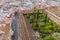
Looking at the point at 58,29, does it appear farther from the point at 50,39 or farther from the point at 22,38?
the point at 22,38

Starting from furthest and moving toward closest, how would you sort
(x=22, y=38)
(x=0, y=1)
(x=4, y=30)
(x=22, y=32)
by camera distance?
(x=0, y=1)
(x=4, y=30)
(x=22, y=32)
(x=22, y=38)

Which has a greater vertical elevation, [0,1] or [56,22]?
[56,22]

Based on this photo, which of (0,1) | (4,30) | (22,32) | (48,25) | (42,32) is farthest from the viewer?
(0,1)

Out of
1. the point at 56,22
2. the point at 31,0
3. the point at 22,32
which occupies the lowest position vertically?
the point at 31,0

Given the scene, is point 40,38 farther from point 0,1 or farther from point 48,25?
point 0,1

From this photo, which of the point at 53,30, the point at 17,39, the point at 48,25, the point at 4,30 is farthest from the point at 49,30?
the point at 4,30

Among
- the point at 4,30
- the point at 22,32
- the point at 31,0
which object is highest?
the point at 22,32

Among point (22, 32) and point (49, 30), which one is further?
point (49, 30)

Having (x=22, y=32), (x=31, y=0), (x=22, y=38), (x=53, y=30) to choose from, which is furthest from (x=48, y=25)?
(x=31, y=0)

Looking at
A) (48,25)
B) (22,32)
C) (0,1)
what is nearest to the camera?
(22,32)
